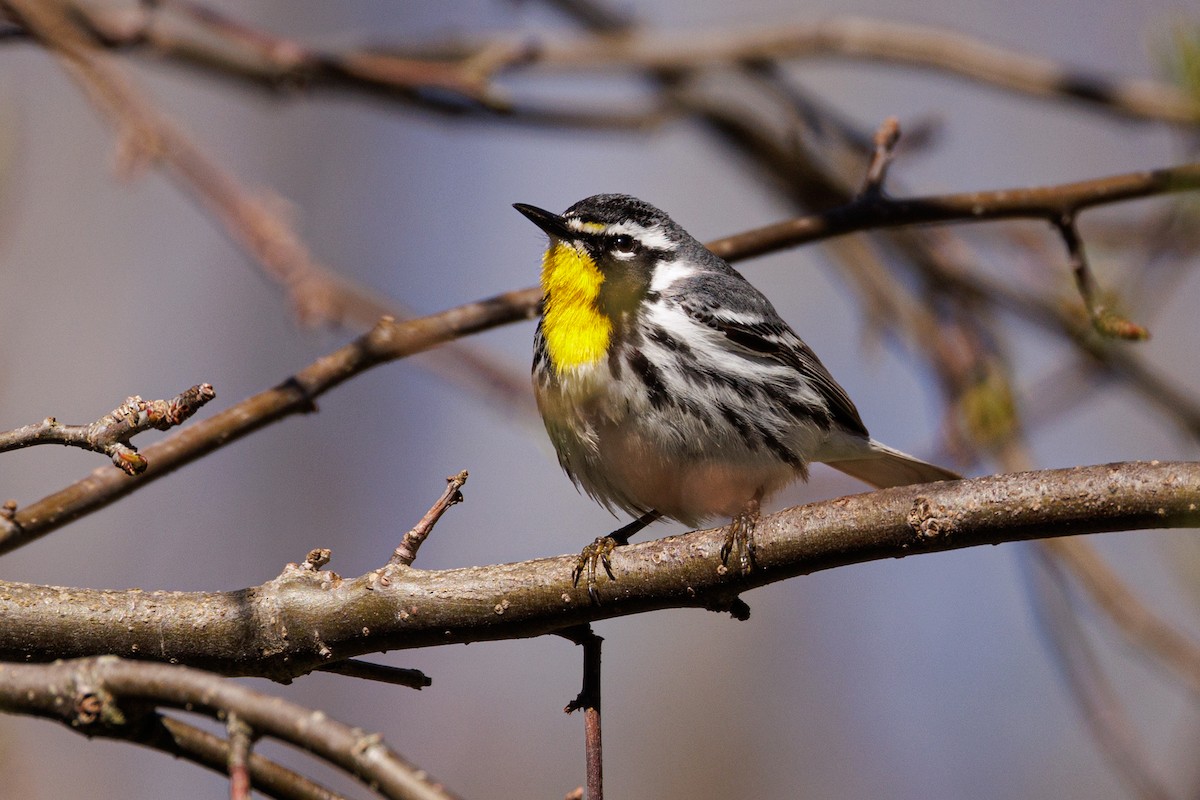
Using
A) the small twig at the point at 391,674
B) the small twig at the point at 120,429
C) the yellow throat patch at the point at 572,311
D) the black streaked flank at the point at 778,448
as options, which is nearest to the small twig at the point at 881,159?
the black streaked flank at the point at 778,448

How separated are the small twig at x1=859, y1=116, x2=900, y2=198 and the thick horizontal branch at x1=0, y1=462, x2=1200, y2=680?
4.76 feet

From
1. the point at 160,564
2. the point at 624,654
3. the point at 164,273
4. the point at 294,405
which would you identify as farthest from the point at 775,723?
the point at 294,405

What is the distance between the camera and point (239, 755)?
5.16 ft

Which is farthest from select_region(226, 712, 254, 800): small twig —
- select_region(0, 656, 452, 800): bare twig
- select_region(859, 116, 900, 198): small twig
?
select_region(859, 116, 900, 198): small twig

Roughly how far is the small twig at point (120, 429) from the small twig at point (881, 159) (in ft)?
7.36

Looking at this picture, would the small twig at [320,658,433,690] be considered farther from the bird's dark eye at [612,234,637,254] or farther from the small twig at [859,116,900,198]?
the bird's dark eye at [612,234,637,254]

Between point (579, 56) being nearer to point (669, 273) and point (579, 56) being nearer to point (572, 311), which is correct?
point (669, 273)

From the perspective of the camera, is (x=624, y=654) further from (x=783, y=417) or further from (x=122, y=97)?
(x=122, y=97)

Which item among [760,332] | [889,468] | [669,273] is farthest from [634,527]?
[889,468]

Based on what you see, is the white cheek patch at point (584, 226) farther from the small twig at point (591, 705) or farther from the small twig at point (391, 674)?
the small twig at point (391, 674)

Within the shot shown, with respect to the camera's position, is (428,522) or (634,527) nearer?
(428,522)

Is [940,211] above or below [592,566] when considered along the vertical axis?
above

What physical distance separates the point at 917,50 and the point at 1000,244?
42.5 inches

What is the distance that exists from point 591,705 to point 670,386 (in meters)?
1.66
